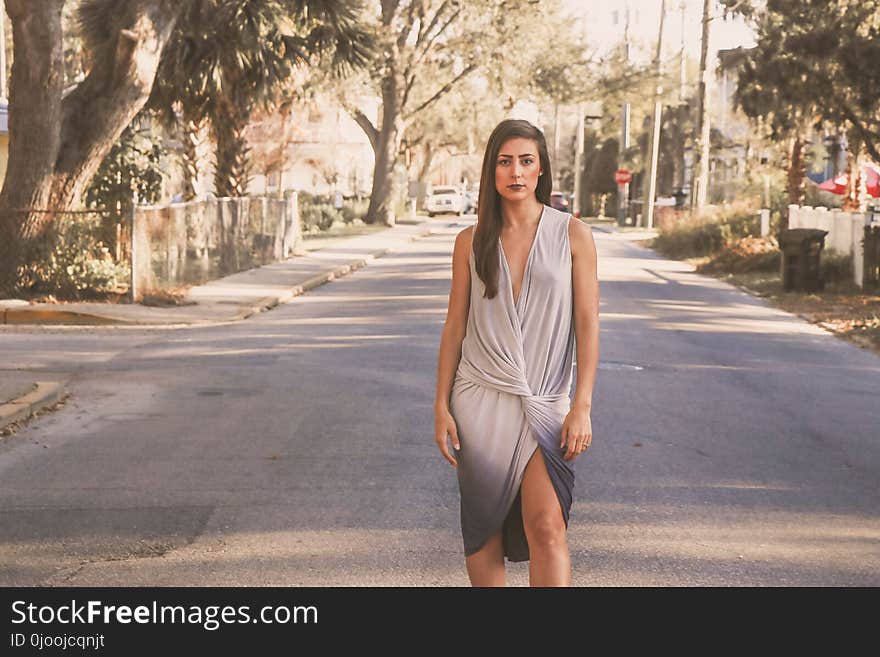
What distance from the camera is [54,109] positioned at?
796 inches

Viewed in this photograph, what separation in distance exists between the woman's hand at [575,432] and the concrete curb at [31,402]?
6.48m

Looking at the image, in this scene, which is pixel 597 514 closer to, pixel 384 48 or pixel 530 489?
pixel 530 489

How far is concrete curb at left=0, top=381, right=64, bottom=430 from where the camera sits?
10.5 meters

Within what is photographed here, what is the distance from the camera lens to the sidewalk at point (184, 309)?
1146 centimetres

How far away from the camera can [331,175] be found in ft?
272

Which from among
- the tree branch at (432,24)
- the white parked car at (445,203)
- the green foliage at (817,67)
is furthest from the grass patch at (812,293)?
the white parked car at (445,203)

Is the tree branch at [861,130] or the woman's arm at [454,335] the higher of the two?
the tree branch at [861,130]

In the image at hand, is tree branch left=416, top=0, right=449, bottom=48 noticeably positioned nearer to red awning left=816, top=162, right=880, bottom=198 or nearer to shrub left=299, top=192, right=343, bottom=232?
shrub left=299, top=192, right=343, bottom=232

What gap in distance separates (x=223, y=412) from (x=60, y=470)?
2.38 m

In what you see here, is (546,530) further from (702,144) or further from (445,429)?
(702,144)

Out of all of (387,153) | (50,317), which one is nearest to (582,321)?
(50,317)

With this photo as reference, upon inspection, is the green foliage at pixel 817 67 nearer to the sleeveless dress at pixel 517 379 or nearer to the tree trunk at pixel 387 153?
the sleeveless dress at pixel 517 379

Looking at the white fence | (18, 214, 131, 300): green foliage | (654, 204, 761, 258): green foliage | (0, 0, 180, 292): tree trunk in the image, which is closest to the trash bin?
the white fence

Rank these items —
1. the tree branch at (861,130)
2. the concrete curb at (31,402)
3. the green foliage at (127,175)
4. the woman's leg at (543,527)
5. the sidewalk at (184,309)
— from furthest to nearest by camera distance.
A: 1. the green foliage at (127,175)
2. the tree branch at (861,130)
3. the sidewalk at (184,309)
4. the concrete curb at (31,402)
5. the woman's leg at (543,527)
